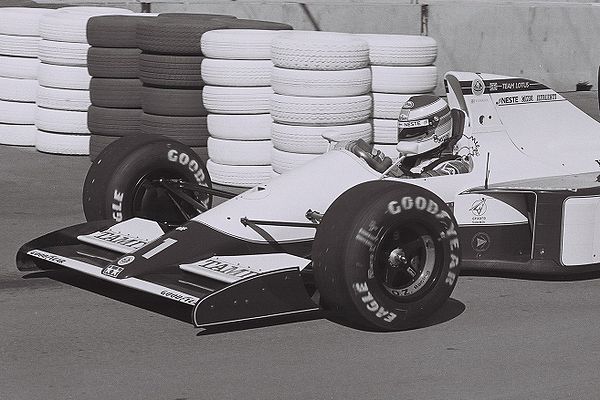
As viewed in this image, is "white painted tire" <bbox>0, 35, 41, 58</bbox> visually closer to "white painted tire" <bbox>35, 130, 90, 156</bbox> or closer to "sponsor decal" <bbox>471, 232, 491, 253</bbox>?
"white painted tire" <bbox>35, 130, 90, 156</bbox>

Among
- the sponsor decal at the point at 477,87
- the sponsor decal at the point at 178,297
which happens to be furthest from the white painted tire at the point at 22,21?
the sponsor decal at the point at 178,297

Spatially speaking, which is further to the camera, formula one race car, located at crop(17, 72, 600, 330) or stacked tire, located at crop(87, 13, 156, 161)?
stacked tire, located at crop(87, 13, 156, 161)

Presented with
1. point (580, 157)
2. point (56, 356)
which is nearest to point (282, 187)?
point (56, 356)

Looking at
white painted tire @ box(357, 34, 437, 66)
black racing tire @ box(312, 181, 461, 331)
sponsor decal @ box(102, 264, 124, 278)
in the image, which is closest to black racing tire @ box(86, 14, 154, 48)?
white painted tire @ box(357, 34, 437, 66)

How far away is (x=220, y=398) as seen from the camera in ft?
16.1

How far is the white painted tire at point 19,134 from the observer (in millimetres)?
11867

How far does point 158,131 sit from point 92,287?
3.56 m

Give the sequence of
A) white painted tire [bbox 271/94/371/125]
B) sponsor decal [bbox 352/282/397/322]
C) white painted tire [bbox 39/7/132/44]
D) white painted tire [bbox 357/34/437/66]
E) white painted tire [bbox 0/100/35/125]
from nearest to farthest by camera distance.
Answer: sponsor decal [bbox 352/282/397/322]
white painted tire [bbox 271/94/371/125]
white painted tire [bbox 357/34/437/66]
white painted tire [bbox 39/7/132/44]
white painted tire [bbox 0/100/35/125]

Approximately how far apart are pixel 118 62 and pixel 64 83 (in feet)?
2.72

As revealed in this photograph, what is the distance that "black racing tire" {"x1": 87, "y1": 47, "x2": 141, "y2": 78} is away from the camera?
10.7 m

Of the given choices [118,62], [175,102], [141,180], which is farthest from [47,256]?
[118,62]

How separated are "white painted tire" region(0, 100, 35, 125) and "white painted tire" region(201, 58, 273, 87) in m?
2.81

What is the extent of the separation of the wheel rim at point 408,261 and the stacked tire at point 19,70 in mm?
6722

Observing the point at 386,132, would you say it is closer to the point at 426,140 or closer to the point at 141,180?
the point at 426,140
